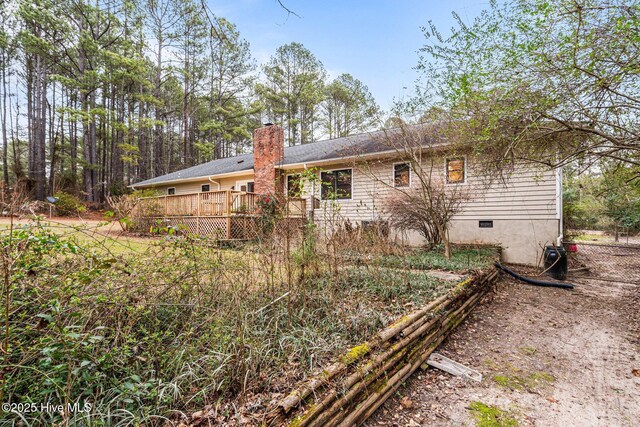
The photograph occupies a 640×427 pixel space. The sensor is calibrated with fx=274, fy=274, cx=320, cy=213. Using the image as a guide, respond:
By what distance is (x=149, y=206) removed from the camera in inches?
459

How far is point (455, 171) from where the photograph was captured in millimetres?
9430

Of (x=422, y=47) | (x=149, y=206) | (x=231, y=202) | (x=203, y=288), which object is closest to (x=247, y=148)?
(x=149, y=206)

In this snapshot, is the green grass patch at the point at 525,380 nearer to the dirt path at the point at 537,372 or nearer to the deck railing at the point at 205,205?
the dirt path at the point at 537,372

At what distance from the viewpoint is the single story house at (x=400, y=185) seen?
27.1 ft

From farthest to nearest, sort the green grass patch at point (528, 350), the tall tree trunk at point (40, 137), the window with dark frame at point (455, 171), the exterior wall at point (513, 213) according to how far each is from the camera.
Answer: the tall tree trunk at point (40, 137)
the window with dark frame at point (455, 171)
the exterior wall at point (513, 213)
the green grass patch at point (528, 350)

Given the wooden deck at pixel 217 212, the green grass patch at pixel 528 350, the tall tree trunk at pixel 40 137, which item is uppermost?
the tall tree trunk at pixel 40 137

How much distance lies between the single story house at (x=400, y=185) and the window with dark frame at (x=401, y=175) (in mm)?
18

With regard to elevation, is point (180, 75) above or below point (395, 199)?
above

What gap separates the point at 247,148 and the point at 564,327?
92.5ft

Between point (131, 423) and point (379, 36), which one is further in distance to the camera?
point (379, 36)

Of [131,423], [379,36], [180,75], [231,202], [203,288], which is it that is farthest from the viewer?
[180,75]

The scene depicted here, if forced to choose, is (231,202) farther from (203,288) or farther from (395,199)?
(203,288)

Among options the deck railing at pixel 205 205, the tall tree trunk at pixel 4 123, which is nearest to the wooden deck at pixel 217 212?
the deck railing at pixel 205 205

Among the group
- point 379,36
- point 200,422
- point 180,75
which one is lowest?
point 200,422
